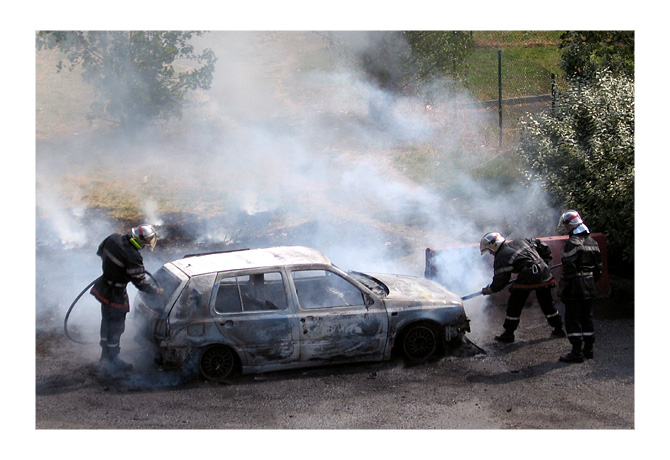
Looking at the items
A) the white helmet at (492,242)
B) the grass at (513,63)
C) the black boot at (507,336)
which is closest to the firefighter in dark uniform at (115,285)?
the white helmet at (492,242)

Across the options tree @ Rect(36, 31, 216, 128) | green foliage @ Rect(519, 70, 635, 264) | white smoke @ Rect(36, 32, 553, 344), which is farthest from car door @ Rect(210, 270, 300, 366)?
tree @ Rect(36, 31, 216, 128)

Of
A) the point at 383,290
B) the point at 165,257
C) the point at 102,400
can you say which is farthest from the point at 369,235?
the point at 102,400

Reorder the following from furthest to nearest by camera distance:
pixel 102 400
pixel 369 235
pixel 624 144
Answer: pixel 369 235 → pixel 624 144 → pixel 102 400

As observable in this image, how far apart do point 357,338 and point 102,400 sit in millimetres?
2509

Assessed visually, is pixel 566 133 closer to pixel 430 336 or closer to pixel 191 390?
pixel 430 336

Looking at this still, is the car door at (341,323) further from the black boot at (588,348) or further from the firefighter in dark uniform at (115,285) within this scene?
the black boot at (588,348)

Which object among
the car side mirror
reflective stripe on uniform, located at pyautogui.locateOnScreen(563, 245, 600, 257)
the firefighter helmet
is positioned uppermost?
the firefighter helmet

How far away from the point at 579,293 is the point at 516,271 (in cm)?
71

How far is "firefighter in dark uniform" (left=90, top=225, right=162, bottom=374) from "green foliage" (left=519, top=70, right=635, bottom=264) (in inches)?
249

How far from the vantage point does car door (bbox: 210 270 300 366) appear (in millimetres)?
6297

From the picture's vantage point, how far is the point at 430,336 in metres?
6.88

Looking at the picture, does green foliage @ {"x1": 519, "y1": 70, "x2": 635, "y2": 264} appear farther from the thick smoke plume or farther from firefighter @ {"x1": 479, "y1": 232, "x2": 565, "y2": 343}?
firefighter @ {"x1": 479, "y1": 232, "x2": 565, "y2": 343}

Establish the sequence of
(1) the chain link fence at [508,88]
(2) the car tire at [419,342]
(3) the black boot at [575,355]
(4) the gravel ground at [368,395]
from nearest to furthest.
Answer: (4) the gravel ground at [368,395] < (2) the car tire at [419,342] < (3) the black boot at [575,355] < (1) the chain link fence at [508,88]

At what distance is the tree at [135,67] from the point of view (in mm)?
12227
